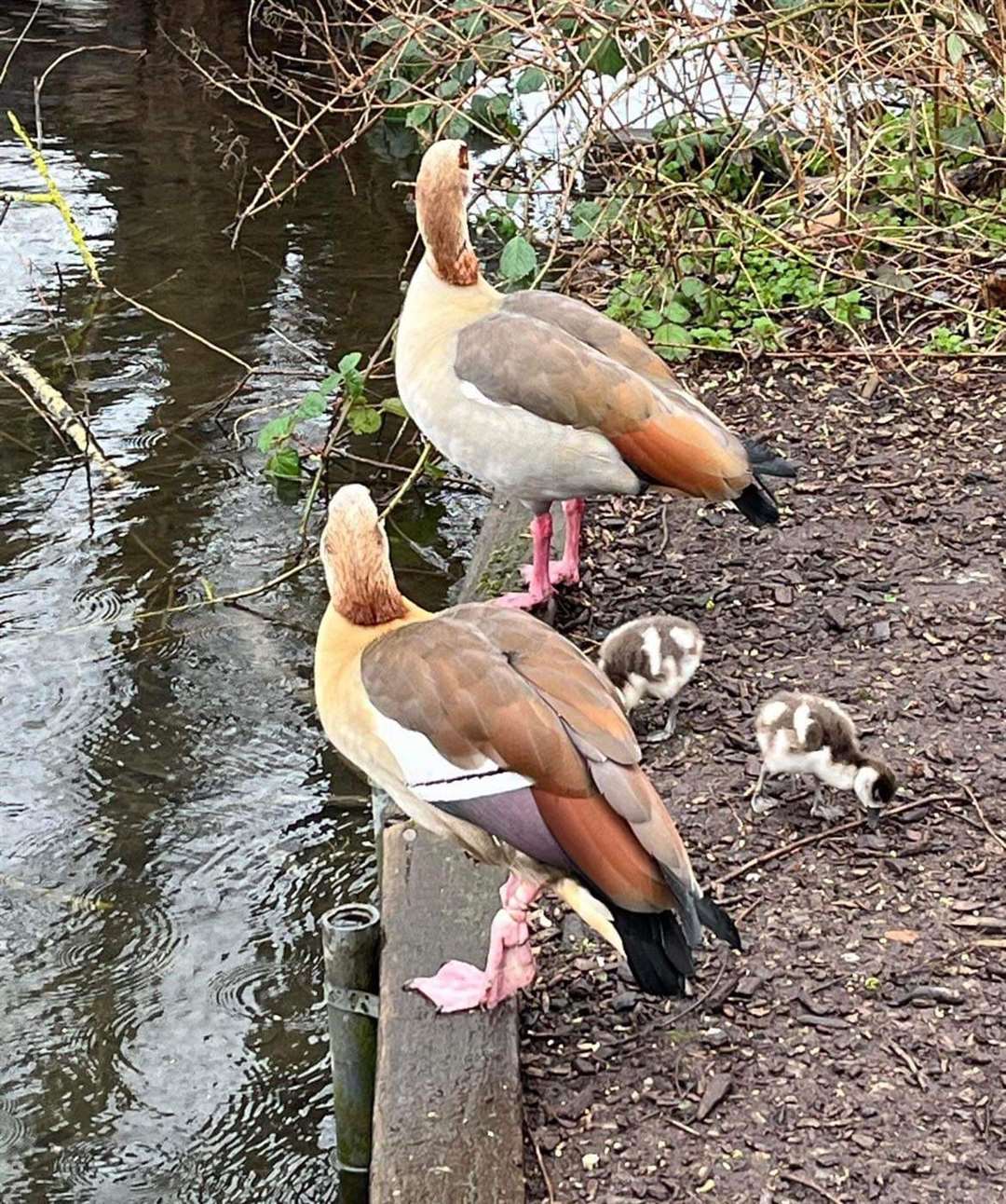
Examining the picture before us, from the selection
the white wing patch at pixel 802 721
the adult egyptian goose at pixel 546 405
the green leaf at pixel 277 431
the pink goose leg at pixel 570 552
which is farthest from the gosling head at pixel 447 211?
the white wing patch at pixel 802 721

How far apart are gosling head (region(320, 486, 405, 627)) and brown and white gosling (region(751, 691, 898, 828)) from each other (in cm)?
97

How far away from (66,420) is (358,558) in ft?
12.7

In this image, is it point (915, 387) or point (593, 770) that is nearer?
point (593, 770)

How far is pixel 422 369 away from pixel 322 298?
4248mm

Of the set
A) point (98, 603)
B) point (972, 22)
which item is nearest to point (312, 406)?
point (98, 603)

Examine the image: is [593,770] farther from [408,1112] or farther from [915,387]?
[915,387]

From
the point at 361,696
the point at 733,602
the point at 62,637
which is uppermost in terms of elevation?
the point at 361,696

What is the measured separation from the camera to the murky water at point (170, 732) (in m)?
4.12

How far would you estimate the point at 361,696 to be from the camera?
338 cm

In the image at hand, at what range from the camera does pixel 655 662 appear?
4.23 m

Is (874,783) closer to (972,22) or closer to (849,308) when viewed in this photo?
(849,308)

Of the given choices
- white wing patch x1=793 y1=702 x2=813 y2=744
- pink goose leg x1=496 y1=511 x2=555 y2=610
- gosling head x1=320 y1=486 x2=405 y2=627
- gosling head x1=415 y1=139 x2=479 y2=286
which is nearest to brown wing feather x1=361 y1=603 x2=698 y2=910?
gosling head x1=320 y1=486 x2=405 y2=627

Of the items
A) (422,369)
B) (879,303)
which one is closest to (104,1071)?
(422,369)

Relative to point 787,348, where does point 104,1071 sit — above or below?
below
